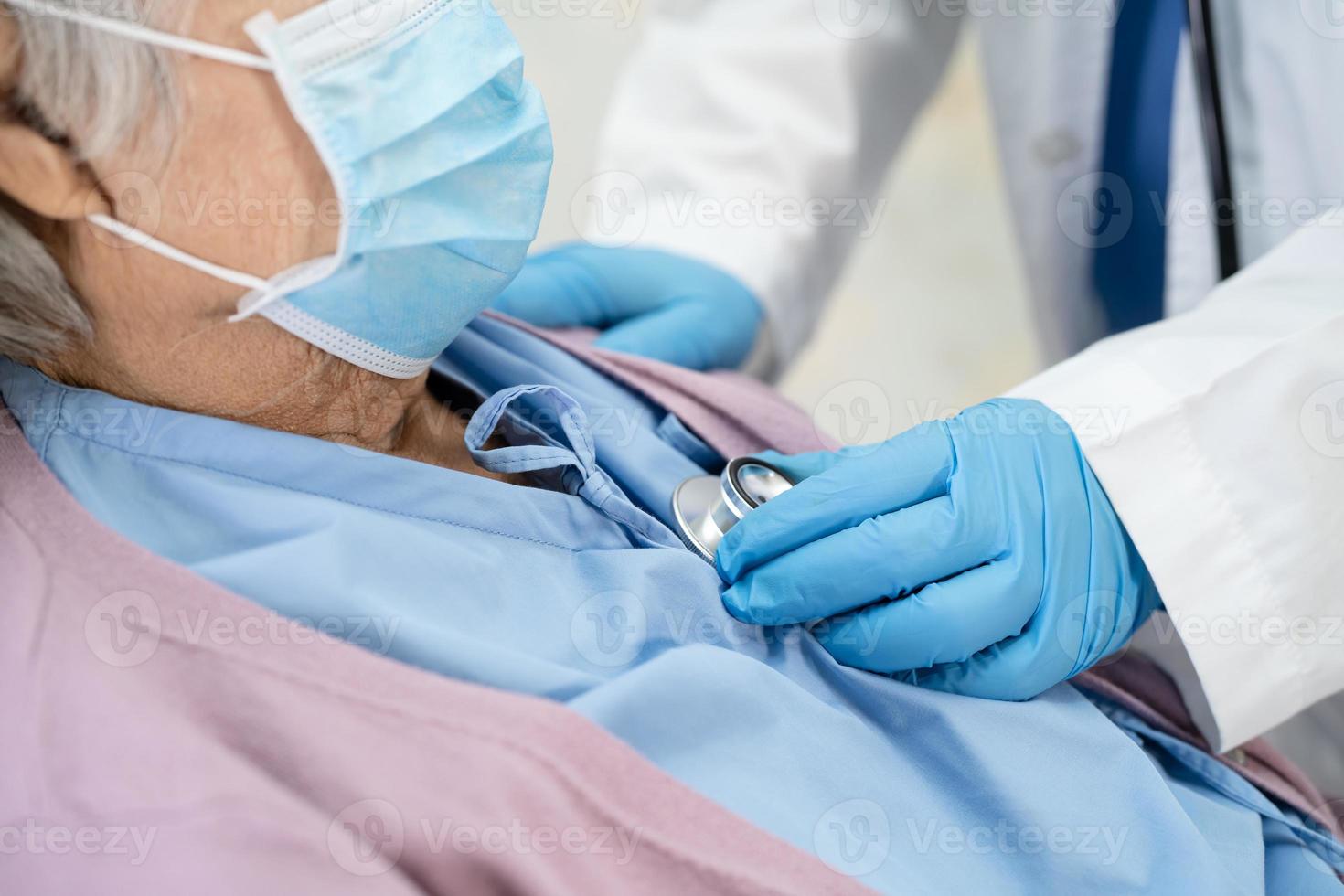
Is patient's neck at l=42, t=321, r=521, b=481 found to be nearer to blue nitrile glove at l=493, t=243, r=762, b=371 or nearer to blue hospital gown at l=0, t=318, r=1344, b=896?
blue hospital gown at l=0, t=318, r=1344, b=896

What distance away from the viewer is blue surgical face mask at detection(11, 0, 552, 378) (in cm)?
64

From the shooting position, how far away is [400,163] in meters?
0.68

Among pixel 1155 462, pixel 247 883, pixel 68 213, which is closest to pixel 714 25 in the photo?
pixel 1155 462

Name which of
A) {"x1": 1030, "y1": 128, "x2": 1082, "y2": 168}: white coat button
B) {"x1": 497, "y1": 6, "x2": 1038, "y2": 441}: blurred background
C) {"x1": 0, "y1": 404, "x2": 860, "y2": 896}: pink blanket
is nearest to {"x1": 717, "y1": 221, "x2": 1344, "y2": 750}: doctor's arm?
{"x1": 0, "y1": 404, "x2": 860, "y2": 896}: pink blanket

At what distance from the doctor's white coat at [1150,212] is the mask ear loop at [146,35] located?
2.22 ft

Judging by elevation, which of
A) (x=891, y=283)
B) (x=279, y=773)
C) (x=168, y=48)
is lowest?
(x=891, y=283)

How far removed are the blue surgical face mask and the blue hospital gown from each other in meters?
0.10

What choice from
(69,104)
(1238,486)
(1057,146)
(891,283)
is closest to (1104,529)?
(1238,486)

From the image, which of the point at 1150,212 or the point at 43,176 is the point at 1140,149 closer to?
the point at 1150,212

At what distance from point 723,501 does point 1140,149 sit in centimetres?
80

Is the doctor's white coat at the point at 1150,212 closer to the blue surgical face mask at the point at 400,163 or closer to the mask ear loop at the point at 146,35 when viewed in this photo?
the blue surgical face mask at the point at 400,163

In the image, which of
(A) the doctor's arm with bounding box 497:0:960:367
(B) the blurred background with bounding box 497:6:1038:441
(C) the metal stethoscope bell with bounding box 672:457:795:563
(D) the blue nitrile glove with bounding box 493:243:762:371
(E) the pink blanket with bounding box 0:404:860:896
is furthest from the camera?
(B) the blurred background with bounding box 497:6:1038:441

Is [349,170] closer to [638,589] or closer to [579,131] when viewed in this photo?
[638,589]

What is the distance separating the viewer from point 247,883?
1.82ft
